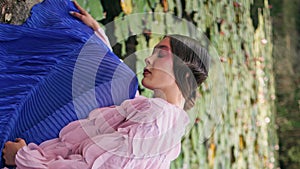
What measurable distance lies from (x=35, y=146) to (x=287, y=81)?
1812 millimetres

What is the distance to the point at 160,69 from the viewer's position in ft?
5.50

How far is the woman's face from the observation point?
1.66 metres

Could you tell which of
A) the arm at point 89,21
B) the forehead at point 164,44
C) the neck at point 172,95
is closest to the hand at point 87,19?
the arm at point 89,21

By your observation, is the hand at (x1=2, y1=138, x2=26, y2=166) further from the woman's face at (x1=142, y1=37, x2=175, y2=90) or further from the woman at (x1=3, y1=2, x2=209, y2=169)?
the woman's face at (x1=142, y1=37, x2=175, y2=90)

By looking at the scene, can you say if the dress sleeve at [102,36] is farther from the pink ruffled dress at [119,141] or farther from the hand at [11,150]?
the hand at [11,150]

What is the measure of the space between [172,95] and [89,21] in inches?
21.3

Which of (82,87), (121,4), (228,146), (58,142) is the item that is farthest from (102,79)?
(228,146)

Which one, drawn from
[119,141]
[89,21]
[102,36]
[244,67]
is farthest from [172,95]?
[244,67]

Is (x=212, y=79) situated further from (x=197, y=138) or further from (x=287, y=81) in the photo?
(x=287, y=81)

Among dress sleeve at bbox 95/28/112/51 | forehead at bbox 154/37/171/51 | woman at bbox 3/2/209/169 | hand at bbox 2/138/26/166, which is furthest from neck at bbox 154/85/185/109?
hand at bbox 2/138/26/166

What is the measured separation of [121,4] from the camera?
7.24 ft

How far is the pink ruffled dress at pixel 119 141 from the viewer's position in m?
1.58

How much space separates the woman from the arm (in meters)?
0.27

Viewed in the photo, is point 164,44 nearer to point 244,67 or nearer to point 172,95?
point 172,95
